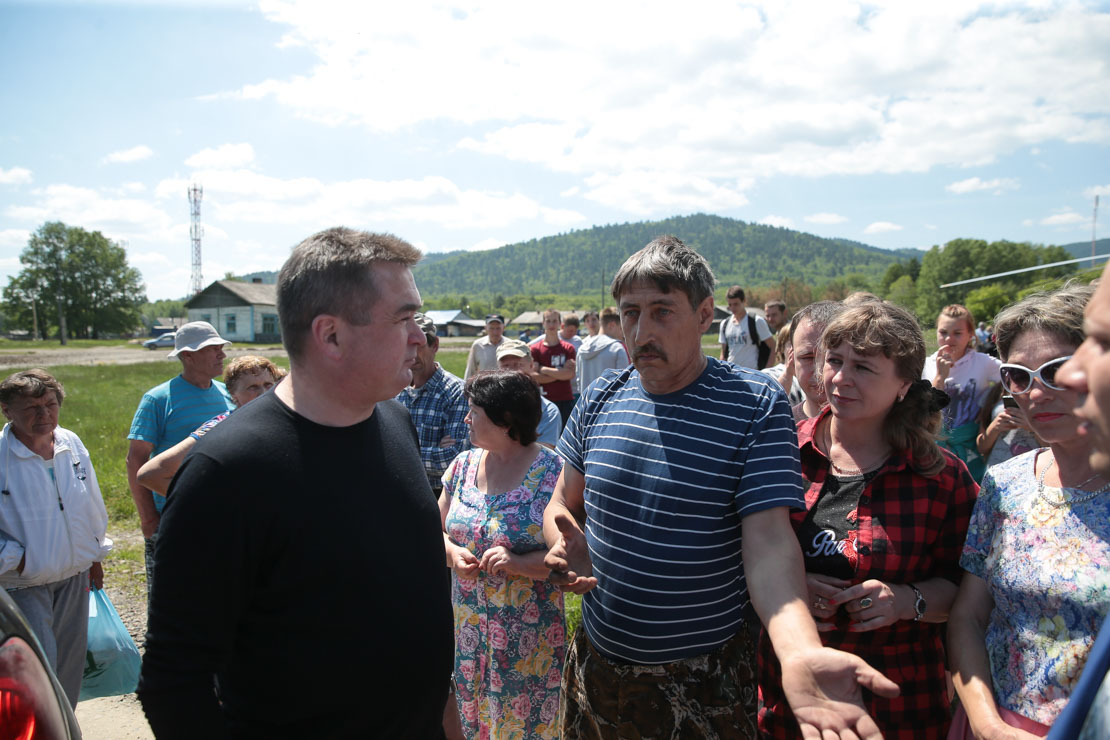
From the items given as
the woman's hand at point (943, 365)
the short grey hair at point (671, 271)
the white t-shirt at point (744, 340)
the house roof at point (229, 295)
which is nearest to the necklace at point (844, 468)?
the short grey hair at point (671, 271)

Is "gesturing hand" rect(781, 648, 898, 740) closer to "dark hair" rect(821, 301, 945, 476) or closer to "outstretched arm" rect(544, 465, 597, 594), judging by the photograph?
"outstretched arm" rect(544, 465, 597, 594)

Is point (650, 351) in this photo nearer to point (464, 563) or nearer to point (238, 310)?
point (464, 563)

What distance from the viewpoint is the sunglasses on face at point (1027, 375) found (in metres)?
1.92

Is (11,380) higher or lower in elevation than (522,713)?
higher

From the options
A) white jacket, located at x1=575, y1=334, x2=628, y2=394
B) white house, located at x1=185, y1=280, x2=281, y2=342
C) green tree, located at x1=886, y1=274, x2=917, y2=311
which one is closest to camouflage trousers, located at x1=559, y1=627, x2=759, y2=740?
white jacket, located at x1=575, y1=334, x2=628, y2=394

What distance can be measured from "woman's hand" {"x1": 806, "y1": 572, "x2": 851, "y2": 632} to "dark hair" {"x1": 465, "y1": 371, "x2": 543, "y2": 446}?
1551 millimetres

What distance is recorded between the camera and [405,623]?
1738 mm

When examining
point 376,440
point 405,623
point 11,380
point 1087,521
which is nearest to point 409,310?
point 376,440

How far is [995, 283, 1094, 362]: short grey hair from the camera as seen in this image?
1973mm

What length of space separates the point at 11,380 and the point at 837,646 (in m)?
4.41

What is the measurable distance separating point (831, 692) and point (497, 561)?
1736mm

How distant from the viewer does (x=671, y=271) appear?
6.75 feet

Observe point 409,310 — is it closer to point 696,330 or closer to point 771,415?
point 696,330

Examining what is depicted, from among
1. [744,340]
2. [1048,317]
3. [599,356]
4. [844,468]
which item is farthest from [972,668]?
[599,356]
